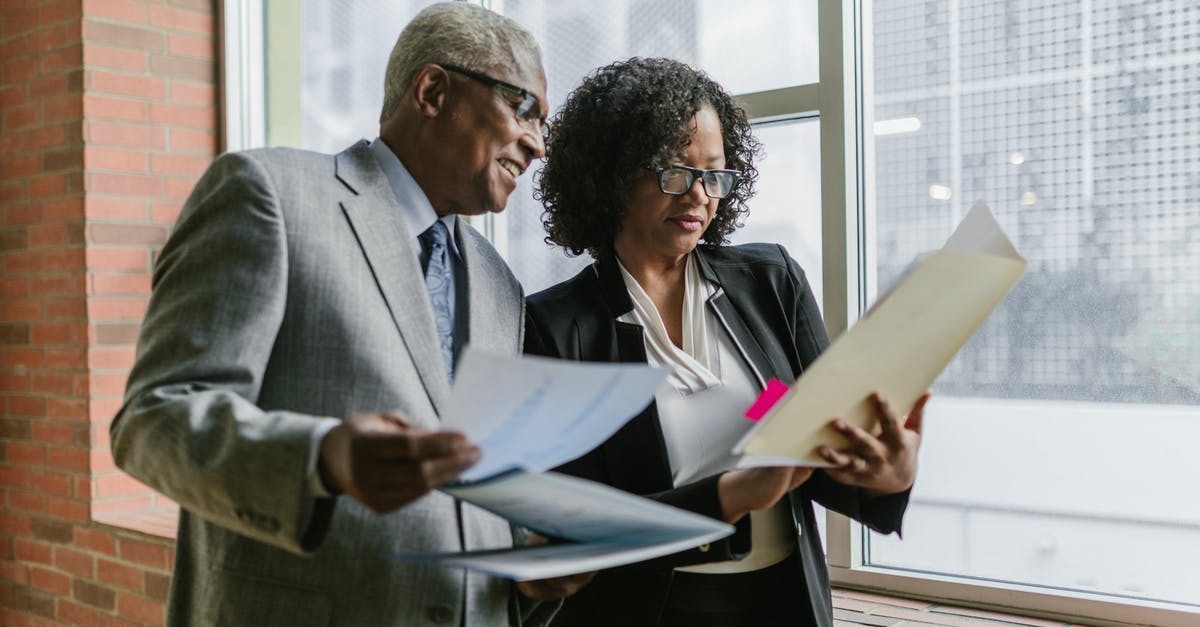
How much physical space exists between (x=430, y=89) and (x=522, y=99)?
0.12 meters

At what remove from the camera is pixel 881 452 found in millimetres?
1129

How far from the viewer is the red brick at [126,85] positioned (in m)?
3.32

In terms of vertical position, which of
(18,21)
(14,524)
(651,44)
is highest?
(18,21)

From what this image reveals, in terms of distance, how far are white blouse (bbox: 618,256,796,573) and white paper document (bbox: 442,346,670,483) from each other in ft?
2.07

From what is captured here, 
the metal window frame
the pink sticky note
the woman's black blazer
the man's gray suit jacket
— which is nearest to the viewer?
the man's gray suit jacket

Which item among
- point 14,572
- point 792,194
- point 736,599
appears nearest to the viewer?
point 736,599

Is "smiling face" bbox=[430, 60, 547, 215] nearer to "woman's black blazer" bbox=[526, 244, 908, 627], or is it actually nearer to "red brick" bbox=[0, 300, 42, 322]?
"woman's black blazer" bbox=[526, 244, 908, 627]

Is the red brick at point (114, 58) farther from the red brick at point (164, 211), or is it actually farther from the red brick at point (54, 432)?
the red brick at point (54, 432)

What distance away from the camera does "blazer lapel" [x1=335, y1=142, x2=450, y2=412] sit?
3.97 feet

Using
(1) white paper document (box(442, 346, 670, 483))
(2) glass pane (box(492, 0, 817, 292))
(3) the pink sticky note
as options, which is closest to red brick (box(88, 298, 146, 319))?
(2) glass pane (box(492, 0, 817, 292))

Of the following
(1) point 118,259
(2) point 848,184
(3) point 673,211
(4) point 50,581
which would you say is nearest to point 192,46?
(1) point 118,259

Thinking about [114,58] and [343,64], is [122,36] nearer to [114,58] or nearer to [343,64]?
[114,58]

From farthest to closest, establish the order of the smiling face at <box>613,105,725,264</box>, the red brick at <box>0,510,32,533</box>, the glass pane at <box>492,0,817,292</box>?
the red brick at <box>0,510,32,533</box> < the glass pane at <box>492,0,817,292</box> < the smiling face at <box>613,105,725,264</box>

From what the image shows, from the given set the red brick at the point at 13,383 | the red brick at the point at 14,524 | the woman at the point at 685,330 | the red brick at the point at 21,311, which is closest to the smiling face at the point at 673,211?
the woman at the point at 685,330
